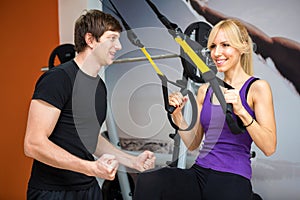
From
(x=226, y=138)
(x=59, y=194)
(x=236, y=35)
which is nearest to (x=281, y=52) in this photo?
(x=236, y=35)

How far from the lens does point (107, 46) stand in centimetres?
156

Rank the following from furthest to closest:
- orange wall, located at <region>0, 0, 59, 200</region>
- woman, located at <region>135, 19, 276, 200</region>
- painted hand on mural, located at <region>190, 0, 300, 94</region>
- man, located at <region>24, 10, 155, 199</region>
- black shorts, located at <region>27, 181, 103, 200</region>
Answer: orange wall, located at <region>0, 0, 59, 200</region> → painted hand on mural, located at <region>190, 0, 300, 94</region> → black shorts, located at <region>27, 181, 103, 200</region> → man, located at <region>24, 10, 155, 199</region> → woman, located at <region>135, 19, 276, 200</region>

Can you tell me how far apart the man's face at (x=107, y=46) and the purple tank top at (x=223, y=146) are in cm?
51

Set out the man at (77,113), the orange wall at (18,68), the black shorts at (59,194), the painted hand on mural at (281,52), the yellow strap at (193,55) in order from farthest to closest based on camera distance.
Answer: the orange wall at (18,68)
the painted hand on mural at (281,52)
the black shorts at (59,194)
the man at (77,113)
the yellow strap at (193,55)

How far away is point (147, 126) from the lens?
Answer: 194cm

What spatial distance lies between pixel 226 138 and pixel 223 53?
348 millimetres

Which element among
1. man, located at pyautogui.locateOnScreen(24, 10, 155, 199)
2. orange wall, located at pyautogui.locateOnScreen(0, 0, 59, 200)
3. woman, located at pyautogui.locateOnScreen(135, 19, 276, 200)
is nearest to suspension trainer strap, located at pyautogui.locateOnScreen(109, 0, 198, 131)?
woman, located at pyautogui.locateOnScreen(135, 19, 276, 200)

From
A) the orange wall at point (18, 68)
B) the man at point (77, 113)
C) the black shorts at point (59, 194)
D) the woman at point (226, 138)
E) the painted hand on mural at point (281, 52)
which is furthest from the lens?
the orange wall at point (18, 68)

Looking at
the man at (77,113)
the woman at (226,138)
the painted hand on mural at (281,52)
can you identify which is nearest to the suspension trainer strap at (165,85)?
the woman at (226,138)

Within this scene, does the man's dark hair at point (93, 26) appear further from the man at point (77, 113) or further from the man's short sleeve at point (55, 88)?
the man's short sleeve at point (55, 88)

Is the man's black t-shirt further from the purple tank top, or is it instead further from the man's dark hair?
the purple tank top

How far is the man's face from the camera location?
5.07 ft

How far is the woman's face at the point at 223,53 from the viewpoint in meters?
1.35

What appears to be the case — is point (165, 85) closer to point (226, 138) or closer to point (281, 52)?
point (226, 138)
